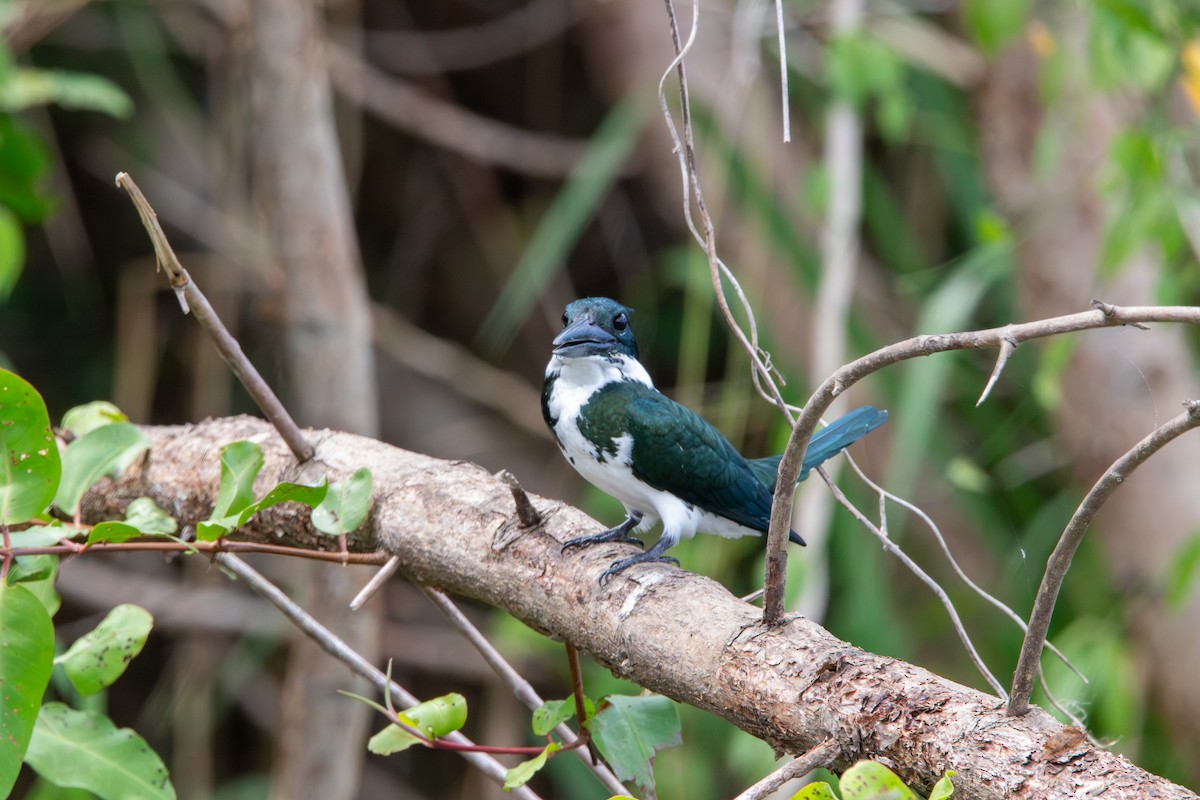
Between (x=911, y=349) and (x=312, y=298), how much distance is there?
229 cm

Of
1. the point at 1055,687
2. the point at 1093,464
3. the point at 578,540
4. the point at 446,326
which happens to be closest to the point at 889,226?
the point at 1093,464

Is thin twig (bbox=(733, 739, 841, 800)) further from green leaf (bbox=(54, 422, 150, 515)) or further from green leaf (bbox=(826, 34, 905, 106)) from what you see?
green leaf (bbox=(826, 34, 905, 106))

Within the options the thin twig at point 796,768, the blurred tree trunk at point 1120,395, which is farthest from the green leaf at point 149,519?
the blurred tree trunk at point 1120,395

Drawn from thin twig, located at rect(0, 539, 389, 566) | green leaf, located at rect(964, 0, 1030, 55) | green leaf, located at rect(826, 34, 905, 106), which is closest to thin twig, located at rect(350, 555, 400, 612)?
thin twig, located at rect(0, 539, 389, 566)

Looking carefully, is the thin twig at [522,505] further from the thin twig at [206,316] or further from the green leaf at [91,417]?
the green leaf at [91,417]

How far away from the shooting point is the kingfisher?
201cm

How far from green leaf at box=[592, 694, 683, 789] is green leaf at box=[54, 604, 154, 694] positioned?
1.88 ft

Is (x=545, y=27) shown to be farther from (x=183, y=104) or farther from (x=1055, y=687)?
(x=1055, y=687)

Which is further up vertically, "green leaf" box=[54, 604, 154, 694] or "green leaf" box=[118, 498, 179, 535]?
"green leaf" box=[118, 498, 179, 535]

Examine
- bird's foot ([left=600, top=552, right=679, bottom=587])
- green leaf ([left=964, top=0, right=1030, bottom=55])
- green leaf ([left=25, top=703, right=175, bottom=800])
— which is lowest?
green leaf ([left=25, top=703, right=175, bottom=800])

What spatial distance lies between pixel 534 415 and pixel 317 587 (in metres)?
1.63

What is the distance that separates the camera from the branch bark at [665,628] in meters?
1.09

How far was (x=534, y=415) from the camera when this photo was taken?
4.42m

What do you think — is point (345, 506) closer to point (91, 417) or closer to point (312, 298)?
point (91, 417)
